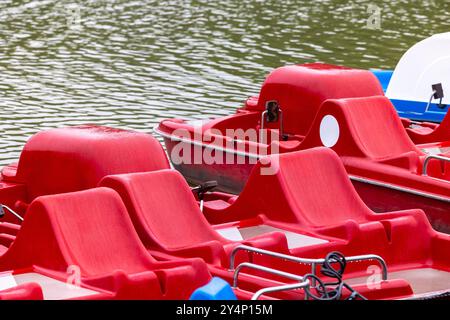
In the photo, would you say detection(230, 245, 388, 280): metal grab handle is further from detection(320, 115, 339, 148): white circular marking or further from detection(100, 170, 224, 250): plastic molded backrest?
detection(320, 115, 339, 148): white circular marking

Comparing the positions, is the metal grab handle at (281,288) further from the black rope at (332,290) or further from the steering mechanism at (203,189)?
the steering mechanism at (203,189)

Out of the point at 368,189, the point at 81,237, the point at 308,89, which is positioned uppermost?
the point at 81,237

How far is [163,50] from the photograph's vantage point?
1914 centimetres

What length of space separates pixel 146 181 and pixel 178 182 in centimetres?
22

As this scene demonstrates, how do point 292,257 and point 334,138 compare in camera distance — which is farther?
point 334,138

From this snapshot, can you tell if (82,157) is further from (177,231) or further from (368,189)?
(368,189)

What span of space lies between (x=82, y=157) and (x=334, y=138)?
9.63 ft

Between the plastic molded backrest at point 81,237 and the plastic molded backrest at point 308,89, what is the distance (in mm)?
4449

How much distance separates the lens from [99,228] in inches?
291

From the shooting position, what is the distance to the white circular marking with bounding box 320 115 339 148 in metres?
10.7

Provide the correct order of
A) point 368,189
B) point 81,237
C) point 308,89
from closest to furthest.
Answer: point 81,237
point 368,189
point 308,89

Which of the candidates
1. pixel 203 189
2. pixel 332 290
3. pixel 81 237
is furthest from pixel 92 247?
pixel 203 189
